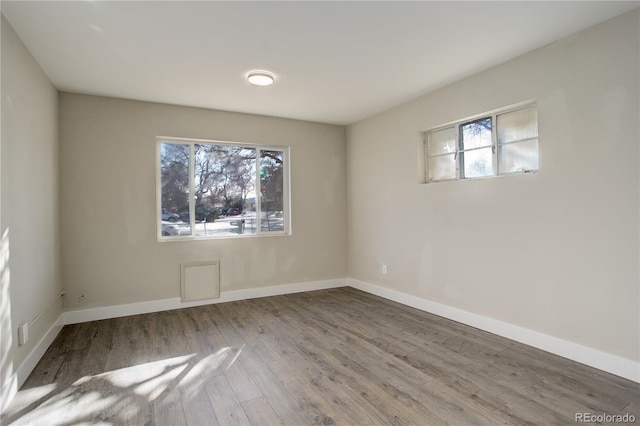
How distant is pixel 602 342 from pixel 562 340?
0.28 meters

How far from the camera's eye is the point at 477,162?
3553 mm

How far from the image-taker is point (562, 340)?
109 inches

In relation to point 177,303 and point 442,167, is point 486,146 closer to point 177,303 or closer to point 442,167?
point 442,167

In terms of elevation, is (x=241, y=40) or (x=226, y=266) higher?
(x=241, y=40)

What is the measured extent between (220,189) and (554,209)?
3773 mm

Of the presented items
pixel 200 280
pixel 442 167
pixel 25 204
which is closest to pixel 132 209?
pixel 200 280

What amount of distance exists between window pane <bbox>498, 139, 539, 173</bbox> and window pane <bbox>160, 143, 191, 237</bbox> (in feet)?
12.1

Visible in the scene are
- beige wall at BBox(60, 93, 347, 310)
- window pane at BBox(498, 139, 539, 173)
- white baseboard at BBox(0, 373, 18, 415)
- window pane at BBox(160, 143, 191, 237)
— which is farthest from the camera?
window pane at BBox(160, 143, 191, 237)

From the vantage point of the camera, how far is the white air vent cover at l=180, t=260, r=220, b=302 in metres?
4.29

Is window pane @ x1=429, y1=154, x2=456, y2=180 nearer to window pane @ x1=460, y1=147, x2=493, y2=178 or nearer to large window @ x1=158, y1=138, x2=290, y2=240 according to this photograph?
window pane @ x1=460, y1=147, x2=493, y2=178

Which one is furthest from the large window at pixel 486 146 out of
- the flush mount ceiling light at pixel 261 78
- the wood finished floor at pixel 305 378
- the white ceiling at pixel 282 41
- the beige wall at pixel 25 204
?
the beige wall at pixel 25 204

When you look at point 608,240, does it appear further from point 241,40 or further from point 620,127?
point 241,40

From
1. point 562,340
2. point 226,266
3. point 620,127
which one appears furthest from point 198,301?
point 620,127

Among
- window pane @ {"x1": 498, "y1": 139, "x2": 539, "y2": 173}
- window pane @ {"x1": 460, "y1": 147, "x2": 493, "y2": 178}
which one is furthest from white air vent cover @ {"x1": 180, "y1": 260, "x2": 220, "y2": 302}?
window pane @ {"x1": 498, "y1": 139, "x2": 539, "y2": 173}
